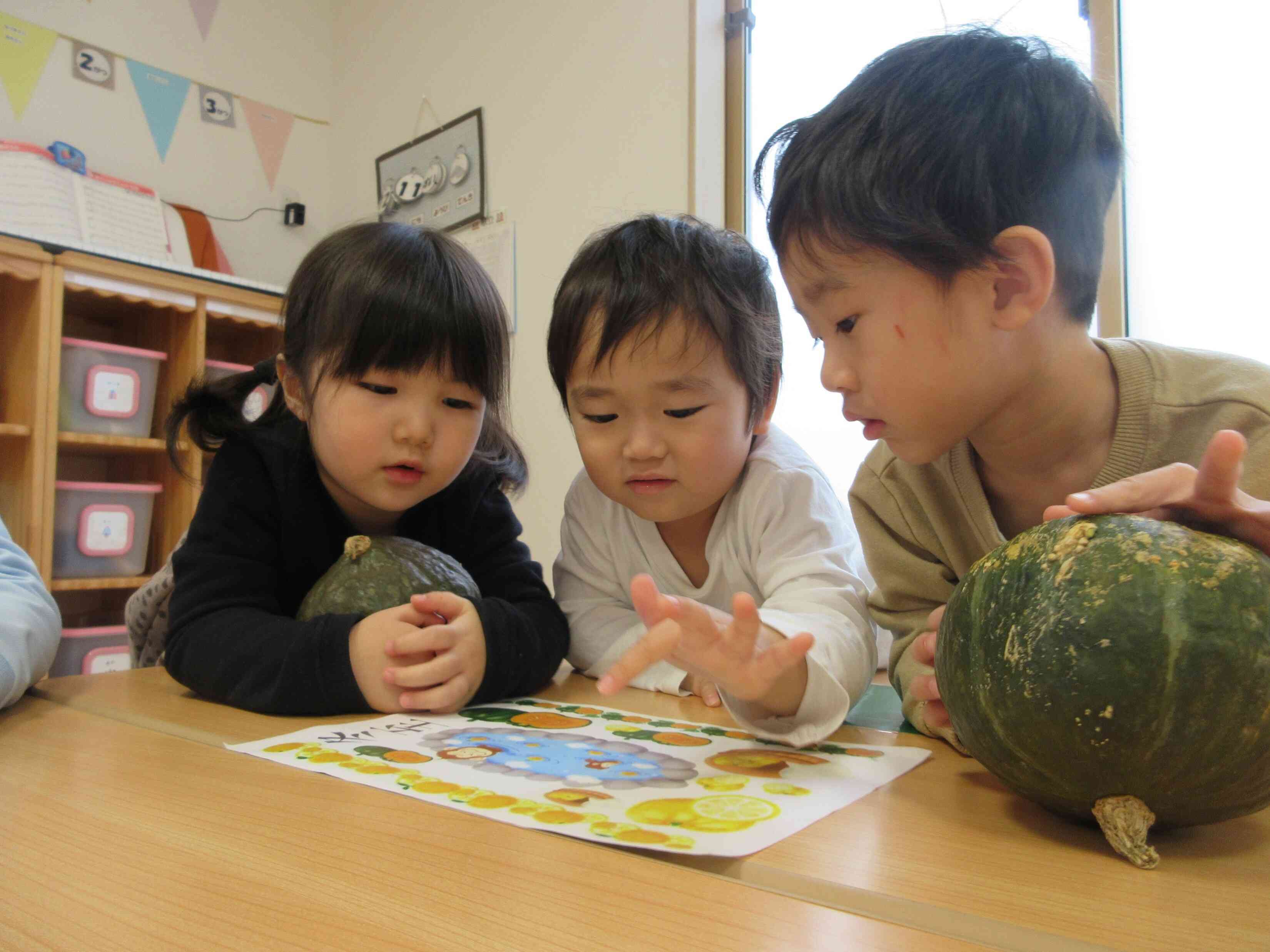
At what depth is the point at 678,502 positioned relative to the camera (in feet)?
3.43

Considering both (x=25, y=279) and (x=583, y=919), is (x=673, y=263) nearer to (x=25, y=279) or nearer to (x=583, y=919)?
(x=583, y=919)

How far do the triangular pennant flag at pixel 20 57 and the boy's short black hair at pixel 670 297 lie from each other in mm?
2546

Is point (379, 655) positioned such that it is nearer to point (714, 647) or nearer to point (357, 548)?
point (357, 548)

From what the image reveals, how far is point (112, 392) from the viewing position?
2.41m

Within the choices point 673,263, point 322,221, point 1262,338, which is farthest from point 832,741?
point 322,221

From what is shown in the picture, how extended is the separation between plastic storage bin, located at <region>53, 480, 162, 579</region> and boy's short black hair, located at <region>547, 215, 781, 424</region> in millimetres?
1861

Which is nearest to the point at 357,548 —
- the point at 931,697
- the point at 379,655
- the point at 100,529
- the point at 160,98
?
the point at 379,655

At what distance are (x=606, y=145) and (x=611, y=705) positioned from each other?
2.25 meters

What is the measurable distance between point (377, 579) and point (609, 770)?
41cm

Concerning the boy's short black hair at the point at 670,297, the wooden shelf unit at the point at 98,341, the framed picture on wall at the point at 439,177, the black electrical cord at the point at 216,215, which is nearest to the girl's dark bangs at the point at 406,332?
the boy's short black hair at the point at 670,297

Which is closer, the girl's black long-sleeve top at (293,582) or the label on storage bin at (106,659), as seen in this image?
the girl's black long-sleeve top at (293,582)

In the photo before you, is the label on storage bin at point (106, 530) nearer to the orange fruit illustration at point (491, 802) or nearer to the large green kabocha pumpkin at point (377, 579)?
the large green kabocha pumpkin at point (377, 579)

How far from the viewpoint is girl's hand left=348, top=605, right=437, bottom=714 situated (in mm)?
802

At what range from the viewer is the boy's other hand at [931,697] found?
65 centimetres
